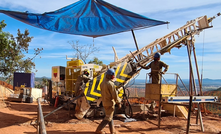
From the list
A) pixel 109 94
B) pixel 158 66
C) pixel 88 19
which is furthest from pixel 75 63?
pixel 109 94

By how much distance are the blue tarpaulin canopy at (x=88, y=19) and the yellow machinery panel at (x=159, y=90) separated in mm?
2813

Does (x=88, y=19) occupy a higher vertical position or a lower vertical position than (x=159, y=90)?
higher

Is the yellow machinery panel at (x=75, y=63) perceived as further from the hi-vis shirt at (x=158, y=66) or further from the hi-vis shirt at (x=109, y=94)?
the hi-vis shirt at (x=109, y=94)

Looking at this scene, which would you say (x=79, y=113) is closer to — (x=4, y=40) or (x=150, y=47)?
(x=150, y=47)

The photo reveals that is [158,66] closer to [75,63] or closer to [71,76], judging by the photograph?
[75,63]

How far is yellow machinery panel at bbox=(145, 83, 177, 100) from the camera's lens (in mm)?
8375

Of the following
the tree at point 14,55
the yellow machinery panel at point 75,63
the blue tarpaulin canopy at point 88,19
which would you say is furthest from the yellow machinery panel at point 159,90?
the tree at point 14,55

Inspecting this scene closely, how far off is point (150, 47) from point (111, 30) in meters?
2.71

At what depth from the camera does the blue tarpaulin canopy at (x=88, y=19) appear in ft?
28.0

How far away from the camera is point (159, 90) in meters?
8.36

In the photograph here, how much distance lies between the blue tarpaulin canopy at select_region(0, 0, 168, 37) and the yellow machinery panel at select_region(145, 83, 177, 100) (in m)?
2.81

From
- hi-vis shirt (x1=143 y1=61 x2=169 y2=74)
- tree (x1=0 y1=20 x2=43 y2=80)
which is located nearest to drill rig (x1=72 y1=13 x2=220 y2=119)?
hi-vis shirt (x1=143 y1=61 x2=169 y2=74)

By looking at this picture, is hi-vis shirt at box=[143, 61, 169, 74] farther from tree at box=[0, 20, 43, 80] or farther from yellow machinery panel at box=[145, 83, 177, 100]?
tree at box=[0, 20, 43, 80]

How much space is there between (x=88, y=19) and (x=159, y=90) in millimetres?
4520
